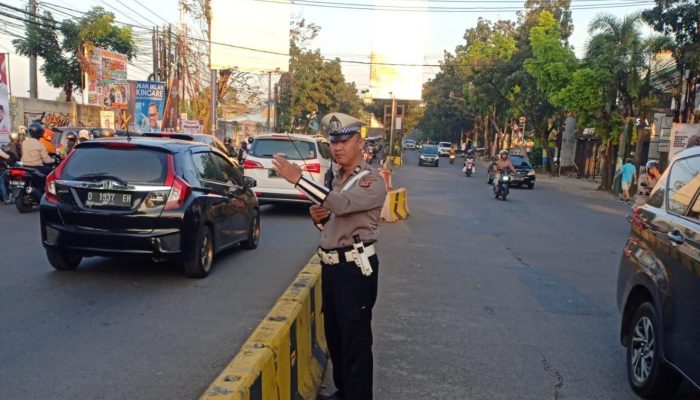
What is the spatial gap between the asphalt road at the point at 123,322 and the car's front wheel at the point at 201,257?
0.40ft

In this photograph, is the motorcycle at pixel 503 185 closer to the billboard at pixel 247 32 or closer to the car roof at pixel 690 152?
the car roof at pixel 690 152

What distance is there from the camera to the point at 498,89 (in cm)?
4934

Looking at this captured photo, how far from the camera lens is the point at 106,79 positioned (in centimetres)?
3275

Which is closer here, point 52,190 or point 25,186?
point 52,190

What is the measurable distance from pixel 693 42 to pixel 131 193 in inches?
852

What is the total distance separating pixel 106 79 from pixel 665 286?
32.8 meters

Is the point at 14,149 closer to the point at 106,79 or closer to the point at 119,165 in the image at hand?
the point at 119,165

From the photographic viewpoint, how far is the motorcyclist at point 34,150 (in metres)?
13.0

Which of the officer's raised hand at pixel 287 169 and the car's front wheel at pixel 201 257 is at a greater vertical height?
the officer's raised hand at pixel 287 169

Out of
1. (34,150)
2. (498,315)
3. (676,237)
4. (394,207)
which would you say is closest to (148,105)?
(34,150)

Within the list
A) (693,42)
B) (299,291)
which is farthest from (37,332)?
(693,42)

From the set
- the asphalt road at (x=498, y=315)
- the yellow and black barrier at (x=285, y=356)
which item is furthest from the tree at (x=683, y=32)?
the yellow and black barrier at (x=285, y=356)

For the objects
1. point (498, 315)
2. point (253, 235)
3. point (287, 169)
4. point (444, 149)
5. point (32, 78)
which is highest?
point (32, 78)

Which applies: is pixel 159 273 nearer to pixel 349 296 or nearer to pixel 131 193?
pixel 131 193
